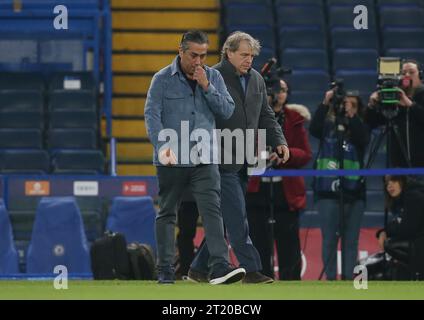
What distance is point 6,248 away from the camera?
1329 cm

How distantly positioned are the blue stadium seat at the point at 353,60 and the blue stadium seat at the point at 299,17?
24.9 inches

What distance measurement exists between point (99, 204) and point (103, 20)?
4.76 m

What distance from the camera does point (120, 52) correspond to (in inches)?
727

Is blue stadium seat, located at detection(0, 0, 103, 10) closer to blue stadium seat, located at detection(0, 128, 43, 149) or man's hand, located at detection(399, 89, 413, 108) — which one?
blue stadium seat, located at detection(0, 128, 43, 149)

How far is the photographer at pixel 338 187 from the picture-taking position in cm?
1208

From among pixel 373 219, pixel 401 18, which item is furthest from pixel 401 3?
pixel 373 219

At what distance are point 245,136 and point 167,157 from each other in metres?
1.09

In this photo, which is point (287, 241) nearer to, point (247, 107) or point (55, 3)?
point (247, 107)

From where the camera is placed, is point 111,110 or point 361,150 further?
point 111,110

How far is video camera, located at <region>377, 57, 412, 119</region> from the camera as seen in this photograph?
11.8 meters

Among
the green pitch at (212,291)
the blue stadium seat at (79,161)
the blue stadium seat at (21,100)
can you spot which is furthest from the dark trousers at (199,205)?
the blue stadium seat at (21,100)

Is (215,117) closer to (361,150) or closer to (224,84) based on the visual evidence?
(224,84)

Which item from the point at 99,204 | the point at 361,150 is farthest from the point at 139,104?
the point at 361,150

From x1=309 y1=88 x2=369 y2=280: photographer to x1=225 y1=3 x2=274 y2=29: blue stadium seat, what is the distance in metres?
5.98
